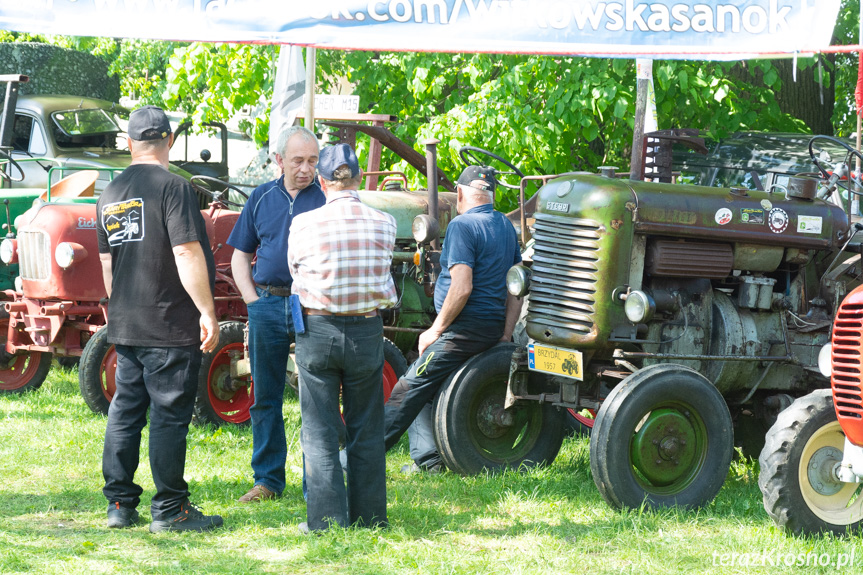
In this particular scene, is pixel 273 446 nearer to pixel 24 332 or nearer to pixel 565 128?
pixel 24 332

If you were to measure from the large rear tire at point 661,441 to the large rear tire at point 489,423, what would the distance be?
84 centimetres

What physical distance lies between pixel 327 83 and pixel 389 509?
7.11 m

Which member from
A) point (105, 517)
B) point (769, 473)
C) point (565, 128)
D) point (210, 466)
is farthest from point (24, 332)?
point (769, 473)

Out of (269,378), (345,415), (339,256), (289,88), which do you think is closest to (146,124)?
(339,256)

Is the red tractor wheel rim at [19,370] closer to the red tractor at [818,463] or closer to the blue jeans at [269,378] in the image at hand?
the blue jeans at [269,378]

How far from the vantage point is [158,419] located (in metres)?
4.48

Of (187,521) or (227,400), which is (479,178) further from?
(227,400)

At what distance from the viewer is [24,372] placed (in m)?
7.88

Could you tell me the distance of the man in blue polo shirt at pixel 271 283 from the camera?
505 cm

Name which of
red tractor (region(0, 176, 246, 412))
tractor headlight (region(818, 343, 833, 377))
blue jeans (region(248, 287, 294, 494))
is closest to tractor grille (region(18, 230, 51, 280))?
red tractor (region(0, 176, 246, 412))

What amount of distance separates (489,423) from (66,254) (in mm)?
3305

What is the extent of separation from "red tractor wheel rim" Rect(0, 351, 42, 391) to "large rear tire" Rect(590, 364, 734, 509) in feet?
15.6

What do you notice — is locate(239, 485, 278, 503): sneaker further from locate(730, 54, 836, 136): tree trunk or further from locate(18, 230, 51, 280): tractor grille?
locate(730, 54, 836, 136): tree trunk

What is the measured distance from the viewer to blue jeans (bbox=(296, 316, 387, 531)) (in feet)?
14.2
